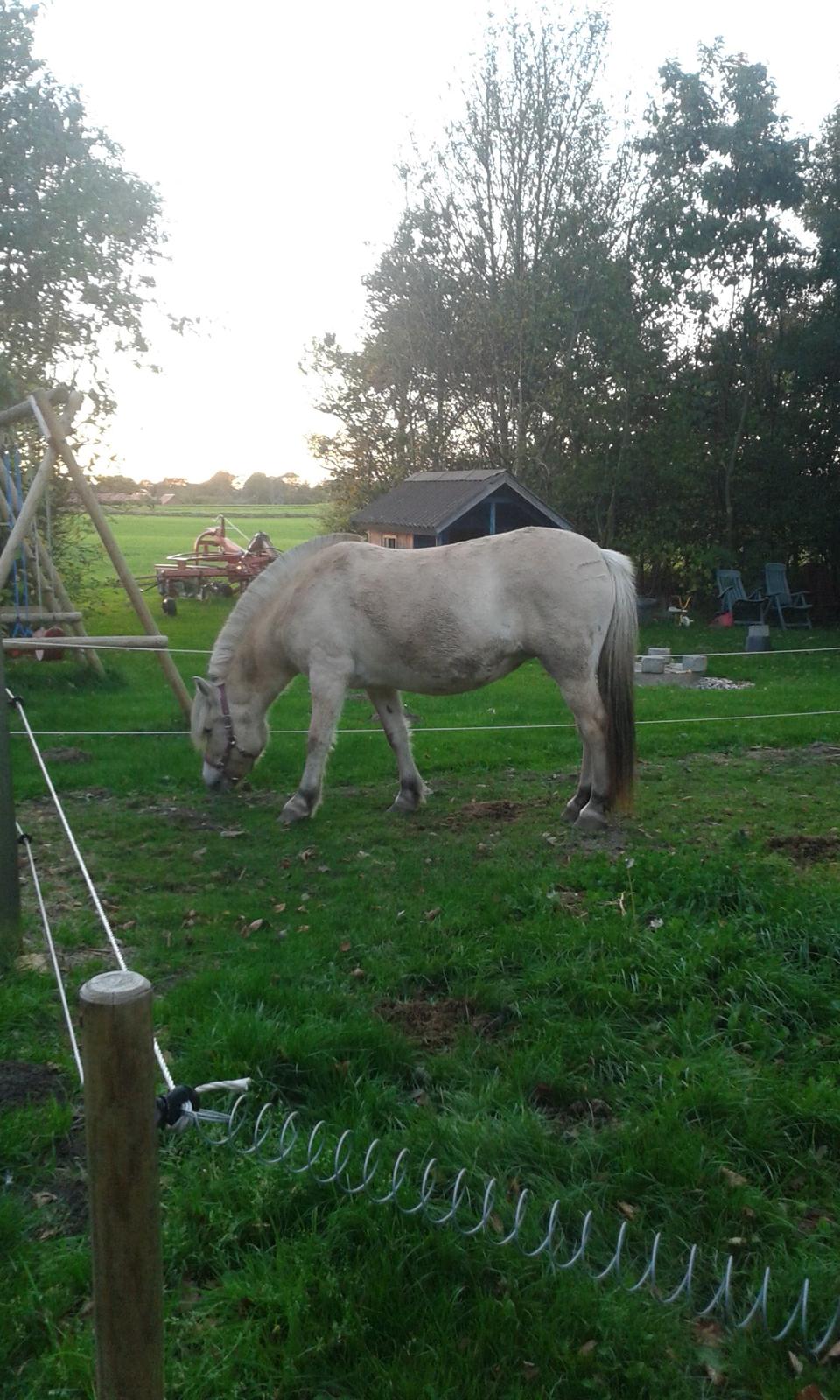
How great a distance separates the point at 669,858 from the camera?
5.33 m

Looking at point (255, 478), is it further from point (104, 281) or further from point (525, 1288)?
point (525, 1288)

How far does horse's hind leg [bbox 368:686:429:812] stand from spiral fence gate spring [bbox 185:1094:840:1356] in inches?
153

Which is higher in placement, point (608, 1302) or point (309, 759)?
point (309, 759)

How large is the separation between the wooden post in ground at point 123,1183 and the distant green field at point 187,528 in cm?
2535

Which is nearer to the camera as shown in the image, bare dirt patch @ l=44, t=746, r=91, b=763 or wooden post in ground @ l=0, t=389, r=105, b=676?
bare dirt patch @ l=44, t=746, r=91, b=763

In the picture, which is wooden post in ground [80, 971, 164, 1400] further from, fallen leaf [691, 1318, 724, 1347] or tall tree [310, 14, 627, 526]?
tall tree [310, 14, 627, 526]

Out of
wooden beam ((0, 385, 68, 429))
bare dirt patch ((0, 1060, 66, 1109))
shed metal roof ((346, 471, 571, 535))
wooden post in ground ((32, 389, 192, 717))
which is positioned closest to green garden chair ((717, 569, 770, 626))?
shed metal roof ((346, 471, 571, 535))

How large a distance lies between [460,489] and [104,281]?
596cm

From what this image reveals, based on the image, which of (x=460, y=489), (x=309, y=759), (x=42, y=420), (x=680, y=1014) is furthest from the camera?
(x=460, y=489)

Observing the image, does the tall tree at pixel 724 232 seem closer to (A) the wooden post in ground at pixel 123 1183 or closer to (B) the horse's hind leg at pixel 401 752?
(B) the horse's hind leg at pixel 401 752

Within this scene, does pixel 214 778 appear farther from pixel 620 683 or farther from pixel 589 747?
pixel 620 683

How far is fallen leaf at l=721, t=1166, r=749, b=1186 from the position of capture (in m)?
2.95

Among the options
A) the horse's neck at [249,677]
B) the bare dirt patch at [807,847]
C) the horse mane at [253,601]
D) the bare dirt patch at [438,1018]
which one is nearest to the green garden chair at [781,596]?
the horse mane at [253,601]

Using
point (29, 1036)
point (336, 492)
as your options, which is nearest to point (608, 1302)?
point (29, 1036)
